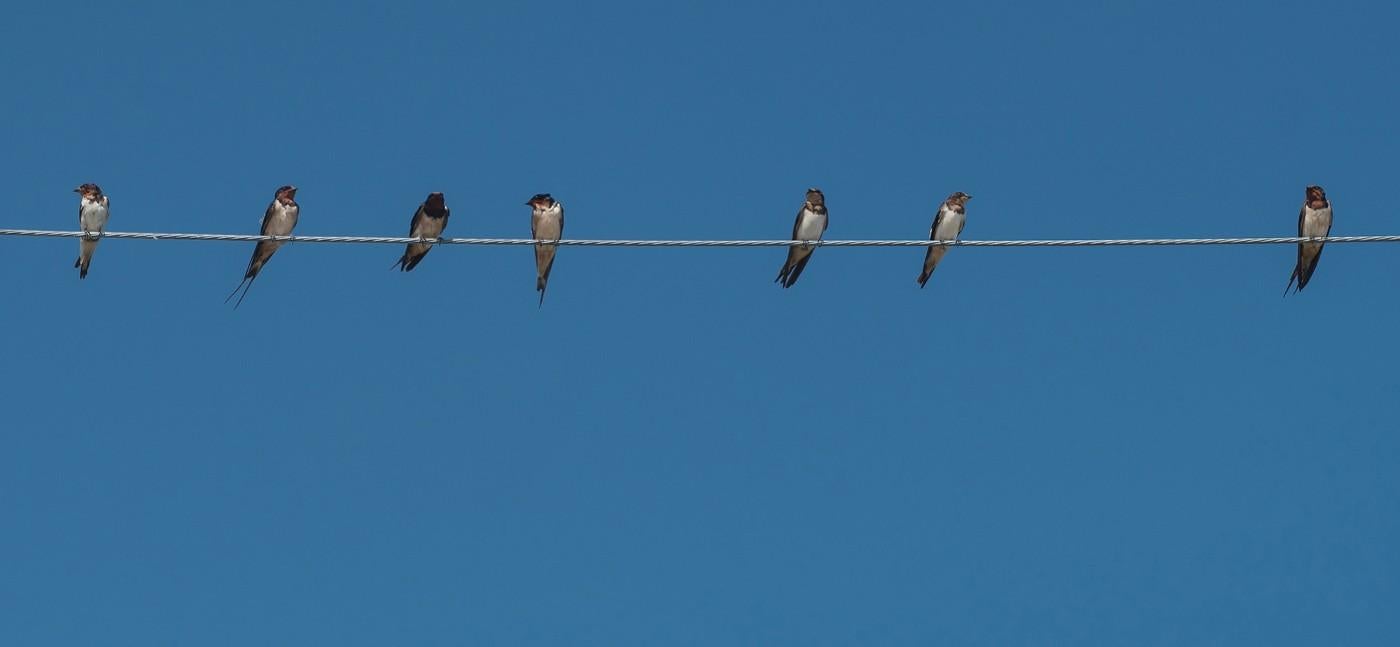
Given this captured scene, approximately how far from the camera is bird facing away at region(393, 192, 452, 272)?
15.2 metres

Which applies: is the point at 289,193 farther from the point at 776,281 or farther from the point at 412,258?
the point at 776,281

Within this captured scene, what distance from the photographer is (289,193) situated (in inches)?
604

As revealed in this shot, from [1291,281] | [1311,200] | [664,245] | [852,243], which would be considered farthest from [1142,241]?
[1311,200]

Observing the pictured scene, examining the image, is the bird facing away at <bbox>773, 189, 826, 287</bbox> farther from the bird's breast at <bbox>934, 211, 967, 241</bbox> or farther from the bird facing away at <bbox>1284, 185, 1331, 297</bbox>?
the bird facing away at <bbox>1284, 185, 1331, 297</bbox>

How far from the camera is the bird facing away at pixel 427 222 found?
49.9 feet

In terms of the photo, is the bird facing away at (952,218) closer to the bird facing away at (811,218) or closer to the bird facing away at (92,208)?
the bird facing away at (811,218)

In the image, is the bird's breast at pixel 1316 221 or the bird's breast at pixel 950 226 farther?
the bird's breast at pixel 950 226

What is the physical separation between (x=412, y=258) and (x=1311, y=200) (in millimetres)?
6538

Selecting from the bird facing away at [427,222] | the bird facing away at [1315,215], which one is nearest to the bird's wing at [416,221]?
the bird facing away at [427,222]

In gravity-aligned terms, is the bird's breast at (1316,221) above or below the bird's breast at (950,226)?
above

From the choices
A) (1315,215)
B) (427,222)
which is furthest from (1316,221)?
(427,222)

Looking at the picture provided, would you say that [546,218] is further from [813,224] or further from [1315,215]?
[1315,215]

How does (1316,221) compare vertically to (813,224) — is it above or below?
above

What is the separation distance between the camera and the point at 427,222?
50.5 feet
